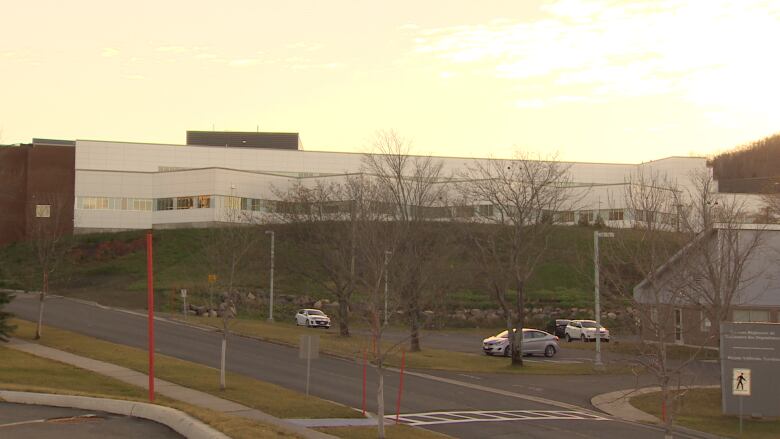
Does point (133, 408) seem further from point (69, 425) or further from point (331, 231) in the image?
point (331, 231)

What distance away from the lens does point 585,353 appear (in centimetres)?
4609

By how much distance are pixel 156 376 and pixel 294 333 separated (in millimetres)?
20803

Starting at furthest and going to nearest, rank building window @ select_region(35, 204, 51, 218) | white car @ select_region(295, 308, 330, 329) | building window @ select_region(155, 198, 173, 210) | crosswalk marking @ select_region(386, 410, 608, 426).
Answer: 1. building window @ select_region(155, 198, 173, 210)
2. building window @ select_region(35, 204, 51, 218)
3. white car @ select_region(295, 308, 330, 329)
4. crosswalk marking @ select_region(386, 410, 608, 426)

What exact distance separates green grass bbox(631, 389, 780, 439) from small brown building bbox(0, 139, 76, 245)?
67166 mm

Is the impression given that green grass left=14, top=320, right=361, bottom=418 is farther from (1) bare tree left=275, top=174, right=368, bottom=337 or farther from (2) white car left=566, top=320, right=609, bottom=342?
(2) white car left=566, top=320, right=609, bottom=342

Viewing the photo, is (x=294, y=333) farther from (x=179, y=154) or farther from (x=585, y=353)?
(x=179, y=154)

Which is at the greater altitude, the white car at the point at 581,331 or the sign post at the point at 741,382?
the sign post at the point at 741,382

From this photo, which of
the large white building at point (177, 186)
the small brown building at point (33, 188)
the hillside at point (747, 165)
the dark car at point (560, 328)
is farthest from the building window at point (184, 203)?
the hillside at point (747, 165)

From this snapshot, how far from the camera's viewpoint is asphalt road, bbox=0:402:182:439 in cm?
1289

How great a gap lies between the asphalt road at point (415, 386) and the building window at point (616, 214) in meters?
52.4

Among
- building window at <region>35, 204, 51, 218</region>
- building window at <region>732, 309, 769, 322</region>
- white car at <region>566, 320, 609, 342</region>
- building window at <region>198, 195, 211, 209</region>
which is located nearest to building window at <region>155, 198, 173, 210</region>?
building window at <region>198, 195, 211, 209</region>

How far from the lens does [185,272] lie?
69312 millimetres

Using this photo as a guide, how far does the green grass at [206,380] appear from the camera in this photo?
2092cm

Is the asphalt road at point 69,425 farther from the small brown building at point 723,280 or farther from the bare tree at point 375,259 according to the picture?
the small brown building at point 723,280
